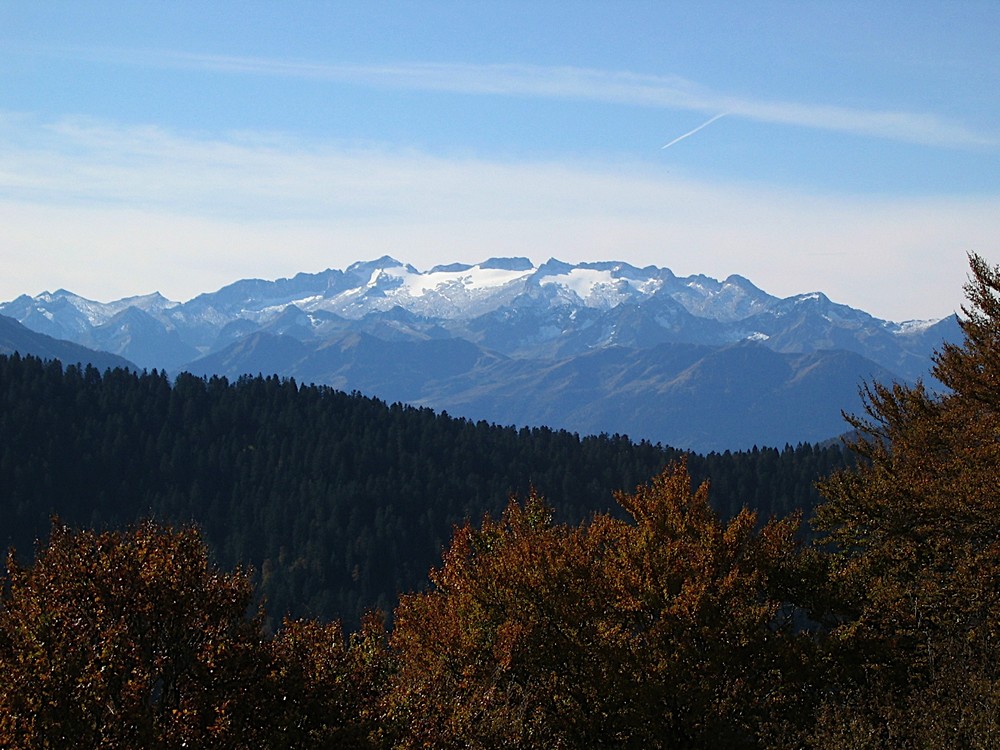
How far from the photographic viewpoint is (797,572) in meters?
37.5

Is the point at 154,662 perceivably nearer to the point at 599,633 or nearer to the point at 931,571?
the point at 599,633

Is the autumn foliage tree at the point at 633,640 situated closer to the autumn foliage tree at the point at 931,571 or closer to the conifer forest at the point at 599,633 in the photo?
the conifer forest at the point at 599,633

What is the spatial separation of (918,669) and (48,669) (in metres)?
28.7

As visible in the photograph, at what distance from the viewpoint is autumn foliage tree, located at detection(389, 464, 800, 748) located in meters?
31.1

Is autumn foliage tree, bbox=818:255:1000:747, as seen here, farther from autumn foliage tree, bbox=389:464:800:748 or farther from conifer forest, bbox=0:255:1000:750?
autumn foliage tree, bbox=389:464:800:748

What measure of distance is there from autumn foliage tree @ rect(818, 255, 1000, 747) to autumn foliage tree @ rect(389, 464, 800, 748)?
9.80ft

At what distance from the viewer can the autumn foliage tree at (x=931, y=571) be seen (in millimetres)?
27969

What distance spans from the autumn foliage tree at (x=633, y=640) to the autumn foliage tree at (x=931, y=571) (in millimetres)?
2989

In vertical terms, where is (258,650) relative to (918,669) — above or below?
above

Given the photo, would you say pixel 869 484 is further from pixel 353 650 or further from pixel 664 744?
pixel 353 650

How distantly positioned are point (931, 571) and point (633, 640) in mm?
13559

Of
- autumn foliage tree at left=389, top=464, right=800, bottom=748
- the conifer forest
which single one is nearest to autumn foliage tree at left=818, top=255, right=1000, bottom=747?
the conifer forest

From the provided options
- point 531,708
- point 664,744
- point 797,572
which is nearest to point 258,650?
point 531,708

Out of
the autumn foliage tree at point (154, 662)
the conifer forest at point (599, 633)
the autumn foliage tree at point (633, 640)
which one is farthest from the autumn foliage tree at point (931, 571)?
the autumn foliage tree at point (154, 662)
